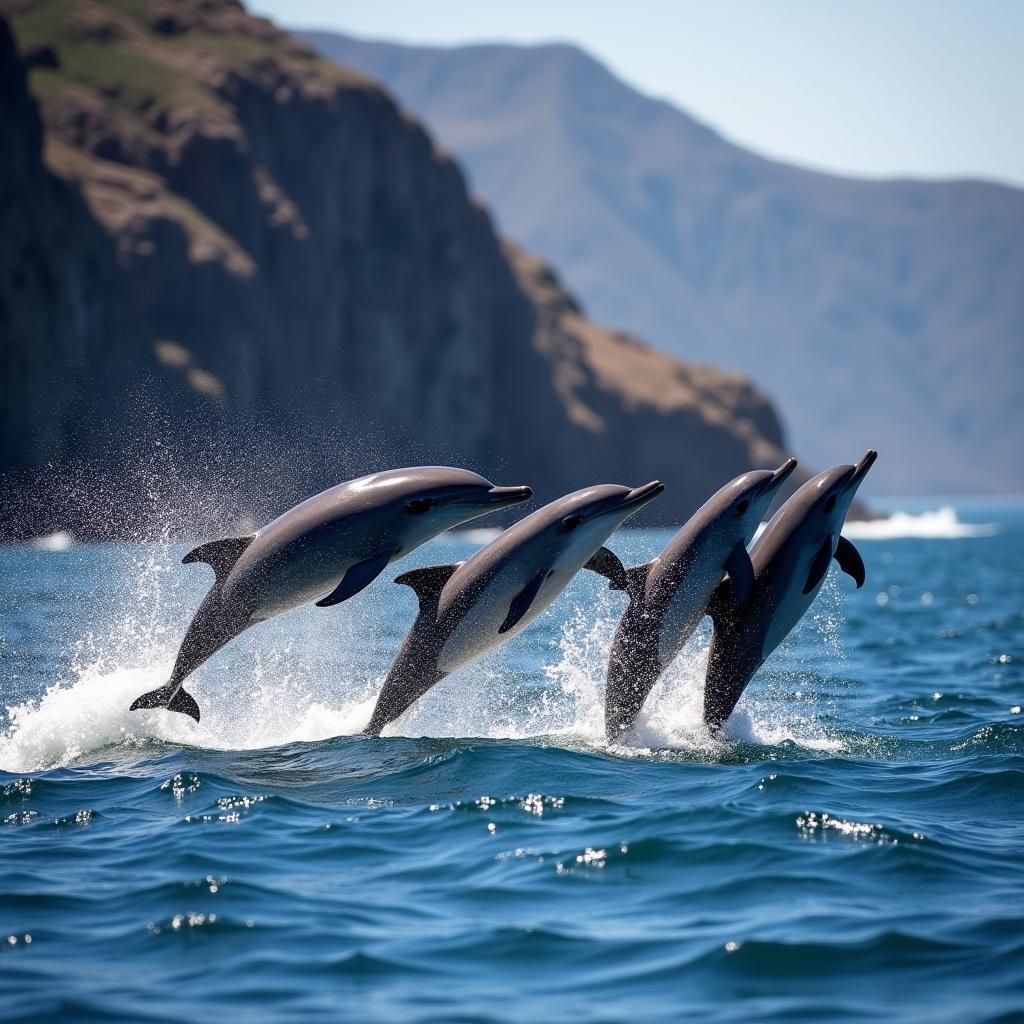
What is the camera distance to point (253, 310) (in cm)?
7562

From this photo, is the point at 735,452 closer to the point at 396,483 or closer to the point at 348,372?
the point at 348,372

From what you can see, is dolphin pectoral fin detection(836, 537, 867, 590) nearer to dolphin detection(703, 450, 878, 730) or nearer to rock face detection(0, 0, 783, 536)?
dolphin detection(703, 450, 878, 730)

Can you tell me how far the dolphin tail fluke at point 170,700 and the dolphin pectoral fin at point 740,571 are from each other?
4500 mm

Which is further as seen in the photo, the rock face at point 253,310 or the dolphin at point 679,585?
the rock face at point 253,310

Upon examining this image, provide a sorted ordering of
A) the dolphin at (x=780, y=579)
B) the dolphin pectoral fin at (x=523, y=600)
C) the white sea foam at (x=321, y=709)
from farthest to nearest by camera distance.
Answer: the white sea foam at (x=321, y=709), the dolphin at (x=780, y=579), the dolphin pectoral fin at (x=523, y=600)

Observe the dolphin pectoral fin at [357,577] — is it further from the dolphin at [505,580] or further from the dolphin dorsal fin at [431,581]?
the dolphin dorsal fin at [431,581]

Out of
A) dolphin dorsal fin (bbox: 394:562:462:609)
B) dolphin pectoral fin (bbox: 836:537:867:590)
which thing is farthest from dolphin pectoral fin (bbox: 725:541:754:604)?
dolphin dorsal fin (bbox: 394:562:462:609)

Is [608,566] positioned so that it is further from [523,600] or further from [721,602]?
[721,602]

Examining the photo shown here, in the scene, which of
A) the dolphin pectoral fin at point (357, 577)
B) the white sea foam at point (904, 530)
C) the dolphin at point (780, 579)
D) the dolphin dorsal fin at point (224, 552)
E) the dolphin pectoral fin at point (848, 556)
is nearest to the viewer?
the dolphin pectoral fin at point (357, 577)

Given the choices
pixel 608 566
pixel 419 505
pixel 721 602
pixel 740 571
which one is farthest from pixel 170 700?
pixel 740 571

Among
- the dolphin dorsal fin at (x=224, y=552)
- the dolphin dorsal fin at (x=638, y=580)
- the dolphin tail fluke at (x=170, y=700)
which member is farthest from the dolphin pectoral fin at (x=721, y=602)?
the dolphin tail fluke at (x=170, y=700)

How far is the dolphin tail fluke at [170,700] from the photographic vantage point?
11.9 meters

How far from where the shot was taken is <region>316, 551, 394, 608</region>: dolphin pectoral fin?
433 inches

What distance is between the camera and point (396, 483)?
11.4 metres
